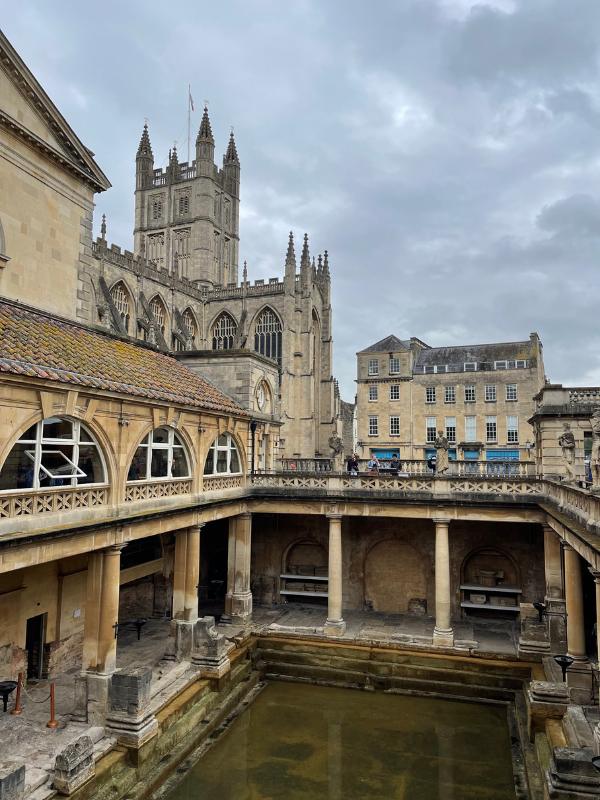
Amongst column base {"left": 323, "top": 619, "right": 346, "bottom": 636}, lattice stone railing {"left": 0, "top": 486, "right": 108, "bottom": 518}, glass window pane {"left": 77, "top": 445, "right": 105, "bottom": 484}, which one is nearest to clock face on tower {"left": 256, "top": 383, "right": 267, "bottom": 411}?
column base {"left": 323, "top": 619, "right": 346, "bottom": 636}

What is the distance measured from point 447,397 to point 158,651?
4072cm

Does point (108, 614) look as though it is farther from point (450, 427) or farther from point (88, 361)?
point (450, 427)

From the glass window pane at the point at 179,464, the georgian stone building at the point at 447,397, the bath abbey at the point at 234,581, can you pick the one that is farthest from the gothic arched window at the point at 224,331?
the glass window pane at the point at 179,464

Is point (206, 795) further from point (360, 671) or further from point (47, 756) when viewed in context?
point (360, 671)

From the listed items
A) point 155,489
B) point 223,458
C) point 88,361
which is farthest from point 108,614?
point 223,458

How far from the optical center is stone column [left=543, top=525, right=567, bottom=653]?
60.1ft

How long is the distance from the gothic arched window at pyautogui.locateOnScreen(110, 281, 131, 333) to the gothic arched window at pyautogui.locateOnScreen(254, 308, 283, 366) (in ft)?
46.1

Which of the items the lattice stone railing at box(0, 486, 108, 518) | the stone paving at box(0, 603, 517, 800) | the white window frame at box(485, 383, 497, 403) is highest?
the white window frame at box(485, 383, 497, 403)

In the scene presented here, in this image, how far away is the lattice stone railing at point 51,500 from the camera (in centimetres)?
1117

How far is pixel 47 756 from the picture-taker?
11.9 m

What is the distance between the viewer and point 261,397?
25.2m

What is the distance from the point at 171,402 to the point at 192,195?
6319 cm

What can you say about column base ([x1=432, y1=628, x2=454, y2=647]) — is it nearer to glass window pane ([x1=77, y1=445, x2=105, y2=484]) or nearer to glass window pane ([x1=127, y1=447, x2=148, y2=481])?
glass window pane ([x1=127, y1=447, x2=148, y2=481])

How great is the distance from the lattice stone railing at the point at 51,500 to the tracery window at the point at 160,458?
232cm
